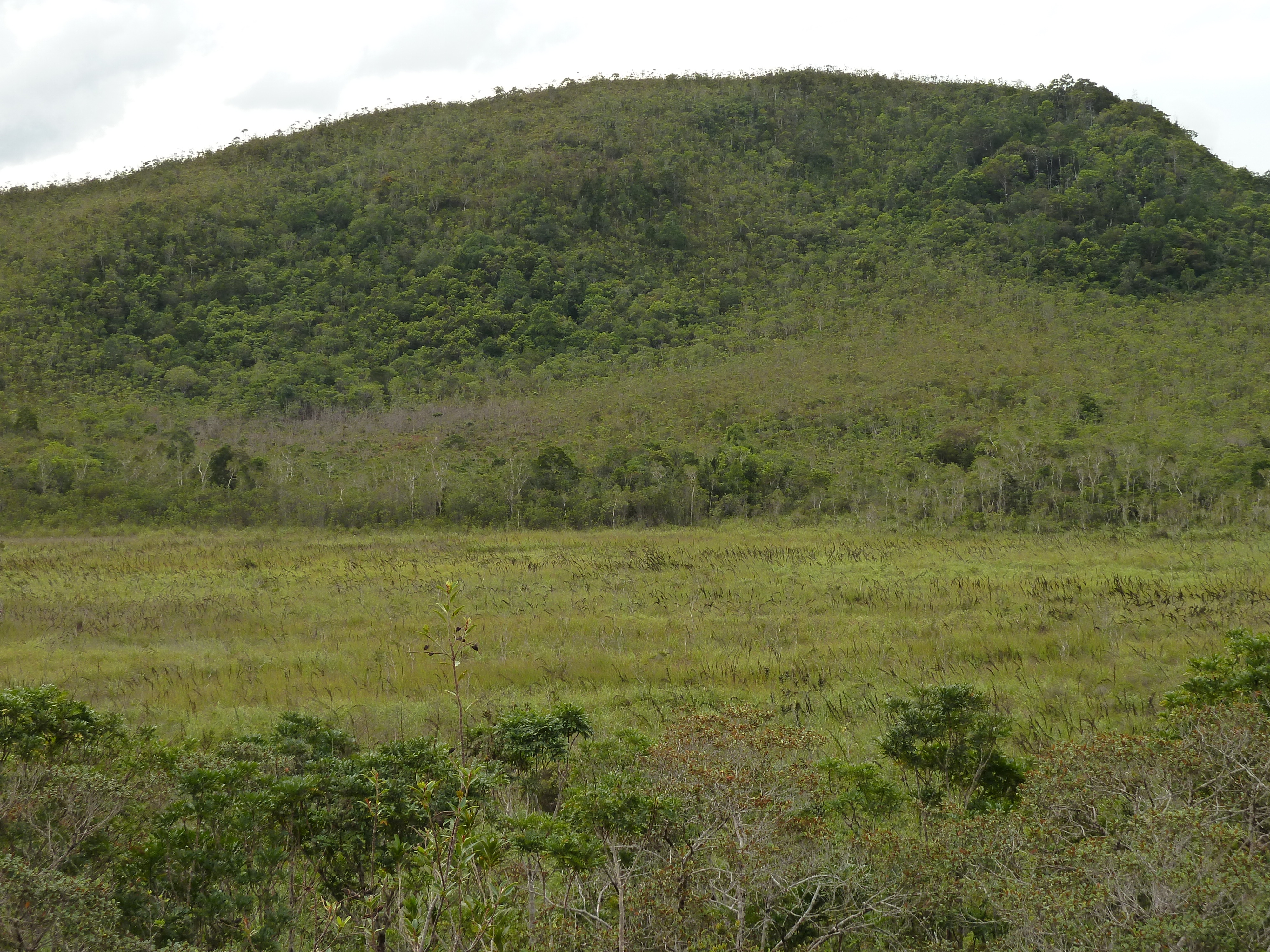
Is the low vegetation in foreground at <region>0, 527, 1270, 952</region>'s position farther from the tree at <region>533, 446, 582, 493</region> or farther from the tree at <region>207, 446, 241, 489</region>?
the tree at <region>207, 446, 241, 489</region>

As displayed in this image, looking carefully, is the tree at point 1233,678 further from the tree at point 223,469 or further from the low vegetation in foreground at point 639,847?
the tree at point 223,469

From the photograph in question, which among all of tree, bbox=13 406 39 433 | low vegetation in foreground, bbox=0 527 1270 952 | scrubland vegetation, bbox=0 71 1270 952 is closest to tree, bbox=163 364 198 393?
scrubland vegetation, bbox=0 71 1270 952

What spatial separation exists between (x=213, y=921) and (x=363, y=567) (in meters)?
16.9

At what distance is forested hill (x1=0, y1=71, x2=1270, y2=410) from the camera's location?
5847 centimetres

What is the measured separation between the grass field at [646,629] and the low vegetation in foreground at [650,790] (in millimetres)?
93

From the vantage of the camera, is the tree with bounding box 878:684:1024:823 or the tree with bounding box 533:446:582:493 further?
the tree with bounding box 533:446:582:493

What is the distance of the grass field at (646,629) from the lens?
8.96 m

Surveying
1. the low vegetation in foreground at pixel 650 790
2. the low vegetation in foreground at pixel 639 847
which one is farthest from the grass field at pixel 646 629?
the low vegetation in foreground at pixel 639 847

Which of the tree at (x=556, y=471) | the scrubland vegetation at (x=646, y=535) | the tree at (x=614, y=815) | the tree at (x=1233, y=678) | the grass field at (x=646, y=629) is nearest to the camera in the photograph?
the scrubland vegetation at (x=646, y=535)

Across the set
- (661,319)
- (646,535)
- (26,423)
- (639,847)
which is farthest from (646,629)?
(661,319)

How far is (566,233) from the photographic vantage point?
7456 cm

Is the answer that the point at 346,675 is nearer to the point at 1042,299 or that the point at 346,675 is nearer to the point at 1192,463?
the point at 1192,463

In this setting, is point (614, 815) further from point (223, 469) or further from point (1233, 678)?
point (223, 469)

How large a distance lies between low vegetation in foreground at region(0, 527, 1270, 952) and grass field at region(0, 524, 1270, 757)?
0.31 feet
